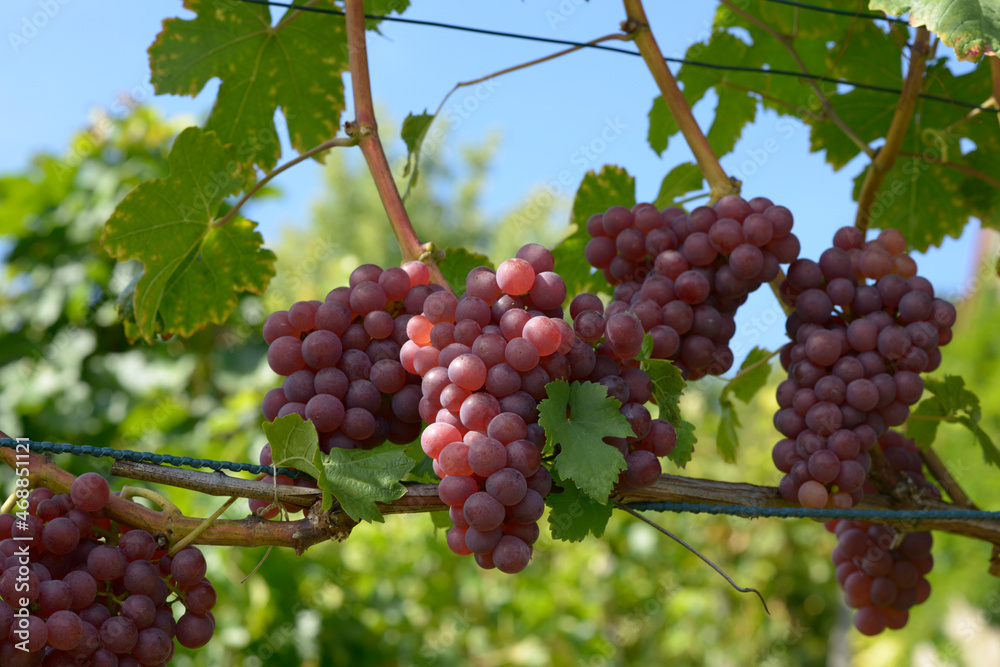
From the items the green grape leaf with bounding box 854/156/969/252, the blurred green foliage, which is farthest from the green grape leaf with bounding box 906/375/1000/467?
the blurred green foliage

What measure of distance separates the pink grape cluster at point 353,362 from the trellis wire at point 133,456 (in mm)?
37

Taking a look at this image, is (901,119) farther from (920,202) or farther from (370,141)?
(370,141)

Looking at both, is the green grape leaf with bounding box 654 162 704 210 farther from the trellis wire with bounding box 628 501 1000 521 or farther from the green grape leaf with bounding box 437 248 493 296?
the trellis wire with bounding box 628 501 1000 521

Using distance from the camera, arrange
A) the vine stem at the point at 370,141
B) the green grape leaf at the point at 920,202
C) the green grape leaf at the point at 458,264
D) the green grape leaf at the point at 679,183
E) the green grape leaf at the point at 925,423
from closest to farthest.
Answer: the vine stem at the point at 370,141, the green grape leaf at the point at 458,264, the green grape leaf at the point at 925,423, the green grape leaf at the point at 679,183, the green grape leaf at the point at 920,202

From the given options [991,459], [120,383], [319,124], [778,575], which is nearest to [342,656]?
[120,383]

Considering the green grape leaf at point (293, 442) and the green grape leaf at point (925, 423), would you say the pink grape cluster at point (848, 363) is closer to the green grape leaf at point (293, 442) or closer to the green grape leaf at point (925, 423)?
the green grape leaf at point (925, 423)

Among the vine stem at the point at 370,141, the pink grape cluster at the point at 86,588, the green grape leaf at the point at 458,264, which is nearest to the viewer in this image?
the pink grape cluster at the point at 86,588

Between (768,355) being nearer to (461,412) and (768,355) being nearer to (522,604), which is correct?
(461,412)

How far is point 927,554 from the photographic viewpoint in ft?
3.37

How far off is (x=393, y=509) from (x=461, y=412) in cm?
10

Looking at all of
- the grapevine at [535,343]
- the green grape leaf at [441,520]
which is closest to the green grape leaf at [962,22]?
the grapevine at [535,343]

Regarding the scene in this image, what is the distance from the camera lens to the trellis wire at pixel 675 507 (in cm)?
60

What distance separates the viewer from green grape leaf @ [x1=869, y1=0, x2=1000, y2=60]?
Answer: 2.33 ft

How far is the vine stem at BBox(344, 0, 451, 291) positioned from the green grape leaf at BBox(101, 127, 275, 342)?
197mm
